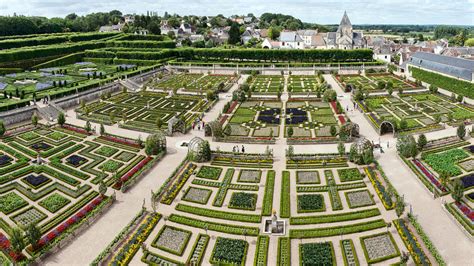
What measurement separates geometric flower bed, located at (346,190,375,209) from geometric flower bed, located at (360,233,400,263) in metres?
4.21

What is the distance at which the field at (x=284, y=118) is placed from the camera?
46.8m

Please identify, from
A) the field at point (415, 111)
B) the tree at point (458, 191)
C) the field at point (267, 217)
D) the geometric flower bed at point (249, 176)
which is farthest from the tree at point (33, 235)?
the field at point (415, 111)

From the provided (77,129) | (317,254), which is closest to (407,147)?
(317,254)

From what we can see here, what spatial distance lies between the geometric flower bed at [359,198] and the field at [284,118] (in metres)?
13.7

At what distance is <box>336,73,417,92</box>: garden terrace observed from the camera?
68.4m

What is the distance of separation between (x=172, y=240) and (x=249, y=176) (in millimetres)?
11154

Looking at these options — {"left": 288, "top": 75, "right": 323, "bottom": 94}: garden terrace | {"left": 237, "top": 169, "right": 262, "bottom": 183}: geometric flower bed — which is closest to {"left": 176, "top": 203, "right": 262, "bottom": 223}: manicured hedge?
{"left": 237, "top": 169, "right": 262, "bottom": 183}: geometric flower bed

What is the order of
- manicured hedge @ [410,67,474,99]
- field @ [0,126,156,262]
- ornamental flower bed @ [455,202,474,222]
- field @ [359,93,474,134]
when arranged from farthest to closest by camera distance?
manicured hedge @ [410,67,474,99] → field @ [359,93,474,134] → field @ [0,126,156,262] → ornamental flower bed @ [455,202,474,222]

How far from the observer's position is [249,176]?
35.3 metres

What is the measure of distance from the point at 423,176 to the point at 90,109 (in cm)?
4606

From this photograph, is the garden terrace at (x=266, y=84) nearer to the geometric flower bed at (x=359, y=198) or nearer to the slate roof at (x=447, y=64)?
the slate roof at (x=447, y=64)

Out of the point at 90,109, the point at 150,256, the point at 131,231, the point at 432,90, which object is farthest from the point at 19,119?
the point at 432,90

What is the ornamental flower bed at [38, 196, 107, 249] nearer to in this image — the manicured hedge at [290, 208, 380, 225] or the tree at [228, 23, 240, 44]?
the manicured hedge at [290, 208, 380, 225]

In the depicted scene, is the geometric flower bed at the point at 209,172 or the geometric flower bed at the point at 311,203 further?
the geometric flower bed at the point at 209,172
